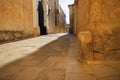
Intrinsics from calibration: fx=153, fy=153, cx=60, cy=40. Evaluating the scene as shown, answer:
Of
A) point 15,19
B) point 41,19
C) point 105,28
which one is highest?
point 41,19

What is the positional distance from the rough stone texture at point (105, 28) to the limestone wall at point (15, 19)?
5.19m

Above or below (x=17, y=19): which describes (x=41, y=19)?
above

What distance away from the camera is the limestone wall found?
685 cm

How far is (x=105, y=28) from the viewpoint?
257 centimetres

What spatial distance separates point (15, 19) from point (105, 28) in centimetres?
605

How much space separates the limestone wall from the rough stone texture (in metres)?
5.19

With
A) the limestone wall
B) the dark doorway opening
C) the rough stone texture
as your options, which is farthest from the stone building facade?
the rough stone texture

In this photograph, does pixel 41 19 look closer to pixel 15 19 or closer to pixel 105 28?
pixel 15 19

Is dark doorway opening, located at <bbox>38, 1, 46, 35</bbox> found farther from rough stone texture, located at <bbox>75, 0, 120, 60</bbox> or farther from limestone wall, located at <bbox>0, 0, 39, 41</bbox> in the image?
rough stone texture, located at <bbox>75, 0, 120, 60</bbox>

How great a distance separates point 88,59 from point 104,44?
0.37 meters

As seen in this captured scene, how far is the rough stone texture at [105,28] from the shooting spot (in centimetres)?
255

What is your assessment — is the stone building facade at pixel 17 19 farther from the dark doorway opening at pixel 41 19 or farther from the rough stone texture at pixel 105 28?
the rough stone texture at pixel 105 28

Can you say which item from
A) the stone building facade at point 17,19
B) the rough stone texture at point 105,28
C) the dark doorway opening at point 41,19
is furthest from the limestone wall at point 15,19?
the rough stone texture at point 105,28

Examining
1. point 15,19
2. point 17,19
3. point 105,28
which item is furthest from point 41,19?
point 105,28
